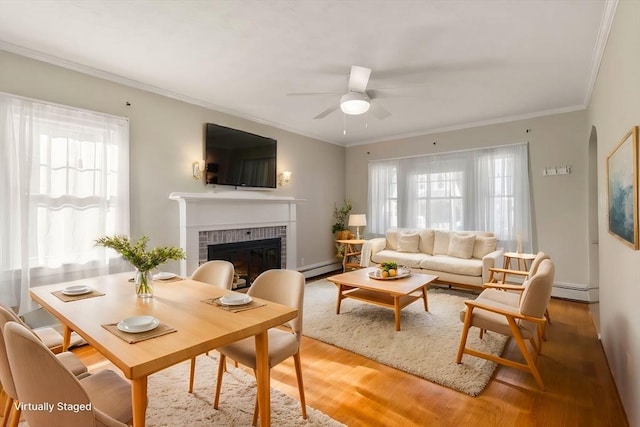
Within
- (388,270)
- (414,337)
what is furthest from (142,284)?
(388,270)

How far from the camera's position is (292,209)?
545 centimetres

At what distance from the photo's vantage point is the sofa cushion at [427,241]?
5.61 metres

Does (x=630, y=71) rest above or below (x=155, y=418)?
above

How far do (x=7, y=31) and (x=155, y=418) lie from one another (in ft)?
10.3

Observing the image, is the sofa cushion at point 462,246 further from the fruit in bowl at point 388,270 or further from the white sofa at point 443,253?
the fruit in bowl at point 388,270

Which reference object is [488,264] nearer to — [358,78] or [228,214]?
[358,78]

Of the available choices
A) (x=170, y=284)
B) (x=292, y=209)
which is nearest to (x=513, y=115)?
(x=292, y=209)

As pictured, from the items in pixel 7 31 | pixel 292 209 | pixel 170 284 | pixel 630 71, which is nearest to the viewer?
pixel 630 71

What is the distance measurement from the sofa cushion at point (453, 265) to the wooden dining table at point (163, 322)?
367 cm

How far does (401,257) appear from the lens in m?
5.34

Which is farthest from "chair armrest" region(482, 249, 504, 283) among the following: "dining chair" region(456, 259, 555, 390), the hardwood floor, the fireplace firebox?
the fireplace firebox

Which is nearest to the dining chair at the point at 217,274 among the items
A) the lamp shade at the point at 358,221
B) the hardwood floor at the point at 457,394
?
the hardwood floor at the point at 457,394

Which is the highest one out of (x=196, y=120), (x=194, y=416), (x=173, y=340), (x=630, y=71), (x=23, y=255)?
(x=196, y=120)

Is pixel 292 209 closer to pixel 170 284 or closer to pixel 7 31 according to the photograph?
pixel 170 284
